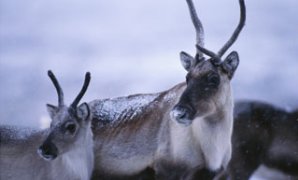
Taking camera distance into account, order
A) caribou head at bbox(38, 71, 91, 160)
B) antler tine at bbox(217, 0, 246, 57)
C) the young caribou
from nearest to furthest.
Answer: caribou head at bbox(38, 71, 91, 160), the young caribou, antler tine at bbox(217, 0, 246, 57)

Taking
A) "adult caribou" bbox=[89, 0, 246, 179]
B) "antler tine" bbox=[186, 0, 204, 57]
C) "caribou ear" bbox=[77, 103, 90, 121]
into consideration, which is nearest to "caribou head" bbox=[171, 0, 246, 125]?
"adult caribou" bbox=[89, 0, 246, 179]

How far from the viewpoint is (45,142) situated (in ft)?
34.4

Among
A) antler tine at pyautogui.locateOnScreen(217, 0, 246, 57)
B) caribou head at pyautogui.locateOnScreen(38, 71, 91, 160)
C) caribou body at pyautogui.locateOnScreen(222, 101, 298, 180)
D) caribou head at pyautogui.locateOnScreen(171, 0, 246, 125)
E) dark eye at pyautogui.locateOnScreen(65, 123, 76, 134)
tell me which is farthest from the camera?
caribou body at pyautogui.locateOnScreen(222, 101, 298, 180)

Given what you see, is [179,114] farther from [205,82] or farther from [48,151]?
[48,151]

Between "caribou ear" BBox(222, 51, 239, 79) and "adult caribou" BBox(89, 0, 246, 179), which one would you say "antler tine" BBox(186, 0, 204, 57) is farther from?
"caribou ear" BBox(222, 51, 239, 79)

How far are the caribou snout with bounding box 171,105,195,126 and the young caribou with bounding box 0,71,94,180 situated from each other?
1.28 meters

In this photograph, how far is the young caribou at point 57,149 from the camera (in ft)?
Result: 35.1

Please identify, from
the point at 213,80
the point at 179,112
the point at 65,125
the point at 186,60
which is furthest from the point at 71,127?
the point at 213,80

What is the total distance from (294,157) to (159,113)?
2674 millimetres

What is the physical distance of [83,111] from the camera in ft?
36.2

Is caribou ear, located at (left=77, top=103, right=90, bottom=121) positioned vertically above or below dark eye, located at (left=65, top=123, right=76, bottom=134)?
above

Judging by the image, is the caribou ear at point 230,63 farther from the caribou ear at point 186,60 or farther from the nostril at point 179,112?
the nostril at point 179,112

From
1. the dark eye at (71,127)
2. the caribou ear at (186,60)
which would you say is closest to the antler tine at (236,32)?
the caribou ear at (186,60)

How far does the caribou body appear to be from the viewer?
12656 millimetres
